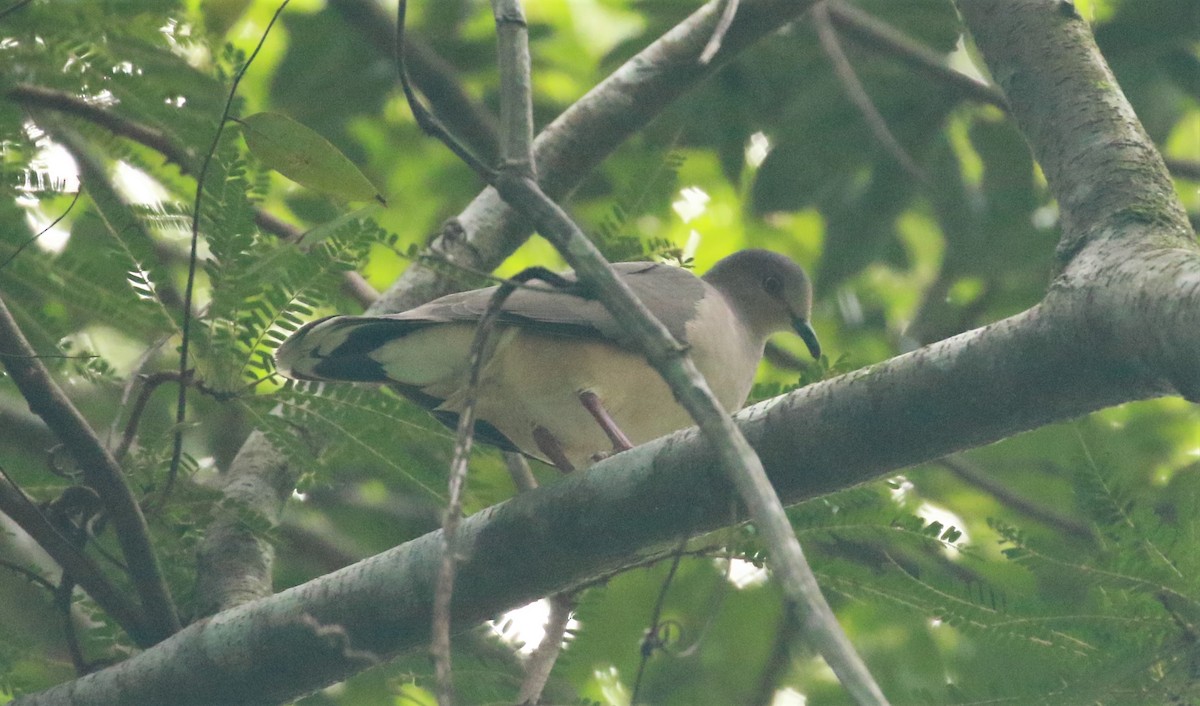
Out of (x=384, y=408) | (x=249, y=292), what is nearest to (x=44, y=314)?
(x=249, y=292)

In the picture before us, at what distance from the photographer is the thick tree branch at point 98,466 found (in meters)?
3.22

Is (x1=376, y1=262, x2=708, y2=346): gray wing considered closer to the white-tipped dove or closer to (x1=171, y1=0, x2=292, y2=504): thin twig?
the white-tipped dove

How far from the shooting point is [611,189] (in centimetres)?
704

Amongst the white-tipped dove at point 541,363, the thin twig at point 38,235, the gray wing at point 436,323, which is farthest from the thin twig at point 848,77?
the thin twig at point 38,235

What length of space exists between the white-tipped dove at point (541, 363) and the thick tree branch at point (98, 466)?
1.90 feet

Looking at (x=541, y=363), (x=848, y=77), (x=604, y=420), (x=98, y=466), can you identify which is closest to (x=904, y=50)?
(x=848, y=77)

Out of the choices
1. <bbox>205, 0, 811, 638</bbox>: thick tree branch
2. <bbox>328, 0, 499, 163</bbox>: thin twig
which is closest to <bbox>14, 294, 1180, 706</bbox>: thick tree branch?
<bbox>205, 0, 811, 638</bbox>: thick tree branch

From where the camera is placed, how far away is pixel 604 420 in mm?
3998

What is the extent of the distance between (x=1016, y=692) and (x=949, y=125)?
150 inches

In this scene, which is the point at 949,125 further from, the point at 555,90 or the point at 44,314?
the point at 44,314

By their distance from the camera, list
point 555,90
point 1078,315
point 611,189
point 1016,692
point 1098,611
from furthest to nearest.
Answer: point 555,90 < point 611,189 < point 1098,611 < point 1016,692 < point 1078,315

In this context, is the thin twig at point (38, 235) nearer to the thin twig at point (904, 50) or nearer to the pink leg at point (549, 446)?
the pink leg at point (549, 446)

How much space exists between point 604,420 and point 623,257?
0.82 meters

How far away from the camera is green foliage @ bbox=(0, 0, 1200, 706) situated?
3451 mm
